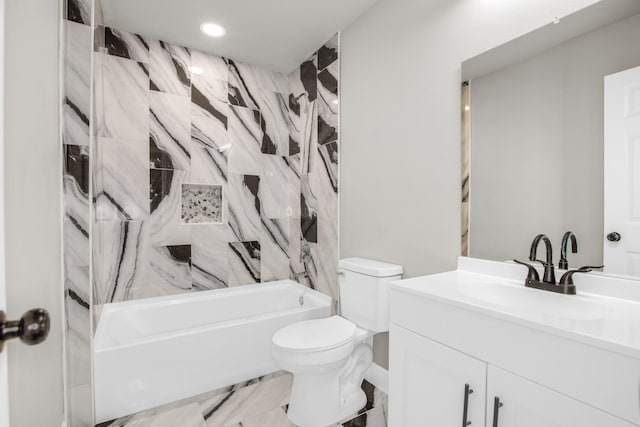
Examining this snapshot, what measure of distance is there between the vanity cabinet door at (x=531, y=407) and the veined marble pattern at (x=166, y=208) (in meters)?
2.37

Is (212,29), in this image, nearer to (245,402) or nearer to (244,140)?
(244,140)

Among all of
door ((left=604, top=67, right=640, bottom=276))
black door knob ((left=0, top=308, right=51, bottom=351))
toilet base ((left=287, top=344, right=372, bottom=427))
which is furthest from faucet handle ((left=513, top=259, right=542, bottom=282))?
black door knob ((left=0, top=308, right=51, bottom=351))

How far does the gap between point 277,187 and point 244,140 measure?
0.55m

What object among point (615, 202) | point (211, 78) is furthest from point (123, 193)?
point (615, 202)

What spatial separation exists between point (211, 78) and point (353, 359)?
99.4 inches

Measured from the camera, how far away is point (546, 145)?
129 centimetres

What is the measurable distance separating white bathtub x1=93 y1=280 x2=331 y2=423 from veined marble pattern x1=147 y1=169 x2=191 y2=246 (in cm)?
49

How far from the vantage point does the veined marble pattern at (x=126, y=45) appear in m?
2.35

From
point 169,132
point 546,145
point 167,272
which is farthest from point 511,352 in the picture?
point 169,132

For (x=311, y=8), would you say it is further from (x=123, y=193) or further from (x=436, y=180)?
(x=123, y=193)

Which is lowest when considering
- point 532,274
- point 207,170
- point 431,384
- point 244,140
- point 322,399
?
point 322,399

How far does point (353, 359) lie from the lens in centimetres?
191

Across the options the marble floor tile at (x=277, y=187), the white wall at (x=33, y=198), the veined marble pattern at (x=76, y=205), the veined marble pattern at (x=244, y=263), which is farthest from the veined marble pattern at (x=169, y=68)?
the white wall at (x=33, y=198)

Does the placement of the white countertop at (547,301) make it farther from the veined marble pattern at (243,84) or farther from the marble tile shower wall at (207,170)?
the veined marble pattern at (243,84)
